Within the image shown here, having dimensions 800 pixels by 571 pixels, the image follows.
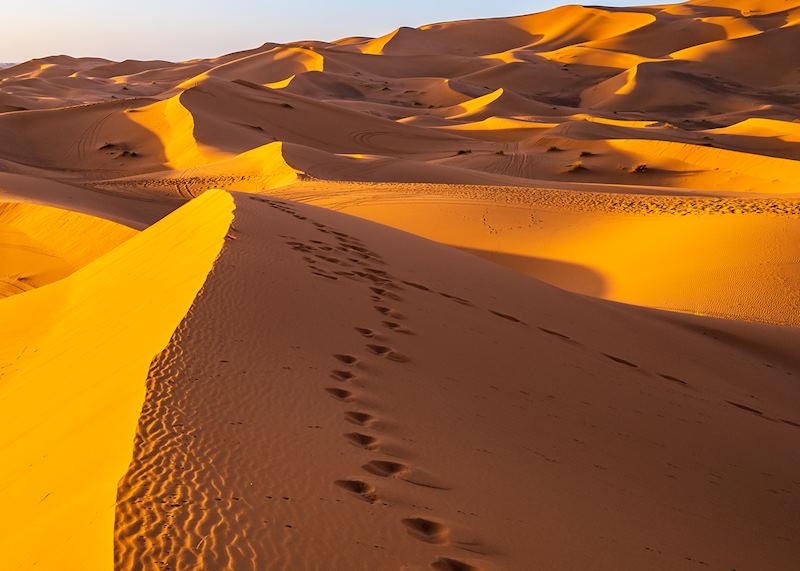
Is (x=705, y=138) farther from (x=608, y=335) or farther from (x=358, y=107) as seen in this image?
(x=608, y=335)

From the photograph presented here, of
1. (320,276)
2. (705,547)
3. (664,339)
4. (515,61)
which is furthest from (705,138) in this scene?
(515,61)

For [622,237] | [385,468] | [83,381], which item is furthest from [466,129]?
[385,468]

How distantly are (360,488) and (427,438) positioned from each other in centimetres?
51

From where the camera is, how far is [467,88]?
134 feet

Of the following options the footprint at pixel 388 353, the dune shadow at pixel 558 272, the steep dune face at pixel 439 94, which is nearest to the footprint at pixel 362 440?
the footprint at pixel 388 353

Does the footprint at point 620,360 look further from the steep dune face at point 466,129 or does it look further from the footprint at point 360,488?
the steep dune face at point 466,129

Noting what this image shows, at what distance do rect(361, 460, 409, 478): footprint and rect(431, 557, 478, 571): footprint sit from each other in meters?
0.41

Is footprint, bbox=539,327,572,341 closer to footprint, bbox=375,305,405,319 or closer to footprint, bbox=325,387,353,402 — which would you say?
footprint, bbox=375,305,405,319

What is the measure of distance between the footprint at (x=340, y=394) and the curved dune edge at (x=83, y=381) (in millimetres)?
678

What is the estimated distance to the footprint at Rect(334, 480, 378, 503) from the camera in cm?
225

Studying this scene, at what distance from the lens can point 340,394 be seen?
117 inches

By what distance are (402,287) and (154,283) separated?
1453 millimetres

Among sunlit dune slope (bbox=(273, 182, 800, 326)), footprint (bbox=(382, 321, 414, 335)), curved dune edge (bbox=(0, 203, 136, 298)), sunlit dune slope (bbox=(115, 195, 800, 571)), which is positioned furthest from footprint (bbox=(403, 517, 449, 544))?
curved dune edge (bbox=(0, 203, 136, 298))

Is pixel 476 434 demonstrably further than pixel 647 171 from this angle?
No
